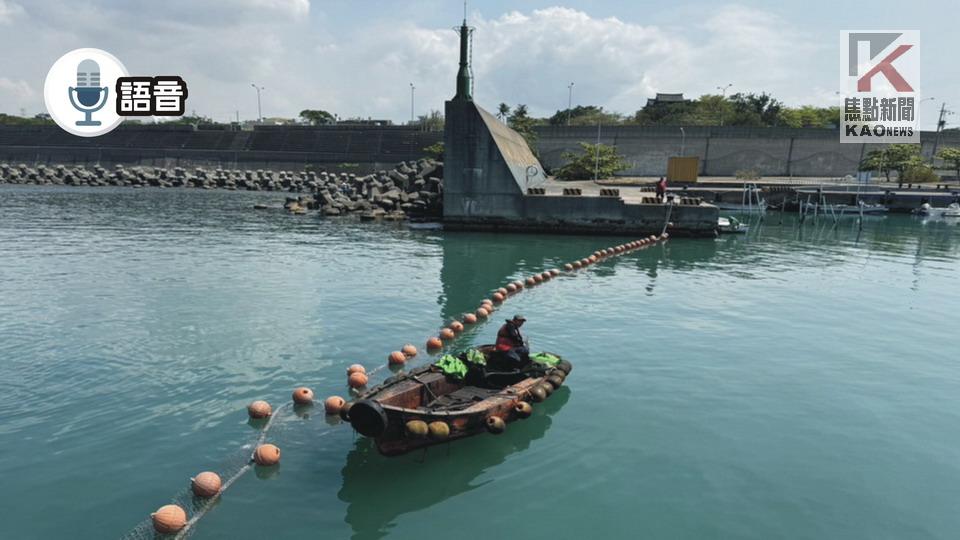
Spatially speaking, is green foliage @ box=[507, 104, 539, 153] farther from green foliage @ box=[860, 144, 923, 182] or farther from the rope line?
the rope line

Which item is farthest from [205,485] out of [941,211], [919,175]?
[919,175]

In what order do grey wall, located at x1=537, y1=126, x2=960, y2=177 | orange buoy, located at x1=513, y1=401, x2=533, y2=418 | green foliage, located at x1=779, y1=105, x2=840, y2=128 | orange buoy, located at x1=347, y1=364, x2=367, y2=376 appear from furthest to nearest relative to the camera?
1. green foliage, located at x1=779, y1=105, x2=840, y2=128
2. grey wall, located at x1=537, y1=126, x2=960, y2=177
3. orange buoy, located at x1=347, y1=364, x2=367, y2=376
4. orange buoy, located at x1=513, y1=401, x2=533, y2=418

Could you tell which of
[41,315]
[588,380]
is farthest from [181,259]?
[588,380]

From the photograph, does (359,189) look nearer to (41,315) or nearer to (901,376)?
(41,315)

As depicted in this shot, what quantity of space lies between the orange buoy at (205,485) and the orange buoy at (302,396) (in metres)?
3.45

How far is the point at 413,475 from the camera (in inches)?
428

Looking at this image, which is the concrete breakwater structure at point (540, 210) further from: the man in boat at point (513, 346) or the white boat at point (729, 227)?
the man in boat at point (513, 346)

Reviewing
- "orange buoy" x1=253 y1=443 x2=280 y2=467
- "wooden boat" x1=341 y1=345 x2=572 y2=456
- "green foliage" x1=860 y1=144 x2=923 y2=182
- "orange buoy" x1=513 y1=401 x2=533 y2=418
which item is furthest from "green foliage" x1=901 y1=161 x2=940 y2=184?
"orange buoy" x1=253 y1=443 x2=280 y2=467

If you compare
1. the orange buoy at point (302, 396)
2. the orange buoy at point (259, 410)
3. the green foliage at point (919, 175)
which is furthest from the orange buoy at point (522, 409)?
the green foliage at point (919, 175)

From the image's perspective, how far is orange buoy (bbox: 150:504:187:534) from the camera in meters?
8.81

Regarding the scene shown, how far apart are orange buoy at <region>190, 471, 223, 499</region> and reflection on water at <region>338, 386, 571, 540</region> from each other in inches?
77.5

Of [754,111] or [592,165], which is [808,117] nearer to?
Result: [754,111]

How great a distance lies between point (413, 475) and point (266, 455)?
2.61 metres

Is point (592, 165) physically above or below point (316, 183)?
above
